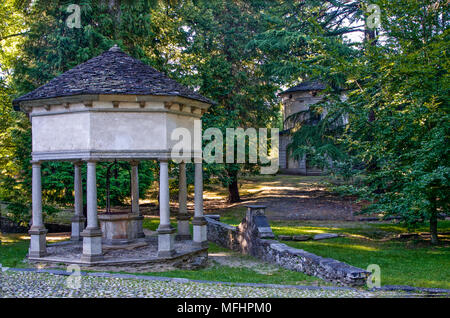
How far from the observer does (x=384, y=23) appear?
47.7ft

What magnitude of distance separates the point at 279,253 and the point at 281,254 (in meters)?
0.13

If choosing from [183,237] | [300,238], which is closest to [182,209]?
[183,237]

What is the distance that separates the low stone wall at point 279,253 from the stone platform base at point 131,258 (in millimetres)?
1827

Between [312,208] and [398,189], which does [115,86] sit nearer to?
[398,189]

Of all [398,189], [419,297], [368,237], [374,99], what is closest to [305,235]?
[368,237]

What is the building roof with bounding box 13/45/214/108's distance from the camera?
1126 cm

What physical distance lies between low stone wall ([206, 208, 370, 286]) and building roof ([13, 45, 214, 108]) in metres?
4.72

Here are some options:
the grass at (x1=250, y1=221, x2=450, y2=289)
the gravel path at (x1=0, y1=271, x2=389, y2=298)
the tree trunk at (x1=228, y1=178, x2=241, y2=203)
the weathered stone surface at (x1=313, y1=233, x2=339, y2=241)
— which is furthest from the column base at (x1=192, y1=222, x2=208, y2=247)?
the tree trunk at (x1=228, y1=178, x2=241, y2=203)

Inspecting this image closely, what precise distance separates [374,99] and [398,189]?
10.7 ft

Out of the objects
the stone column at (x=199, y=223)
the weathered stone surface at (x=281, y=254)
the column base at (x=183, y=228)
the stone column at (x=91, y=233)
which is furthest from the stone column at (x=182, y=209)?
→ the stone column at (x=91, y=233)

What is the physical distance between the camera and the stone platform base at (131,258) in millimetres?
11133

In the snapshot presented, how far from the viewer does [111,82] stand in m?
11.6

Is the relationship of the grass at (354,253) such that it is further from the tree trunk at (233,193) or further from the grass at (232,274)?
the tree trunk at (233,193)

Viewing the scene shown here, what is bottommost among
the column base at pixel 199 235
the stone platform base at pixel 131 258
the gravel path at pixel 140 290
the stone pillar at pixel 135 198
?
the stone platform base at pixel 131 258
